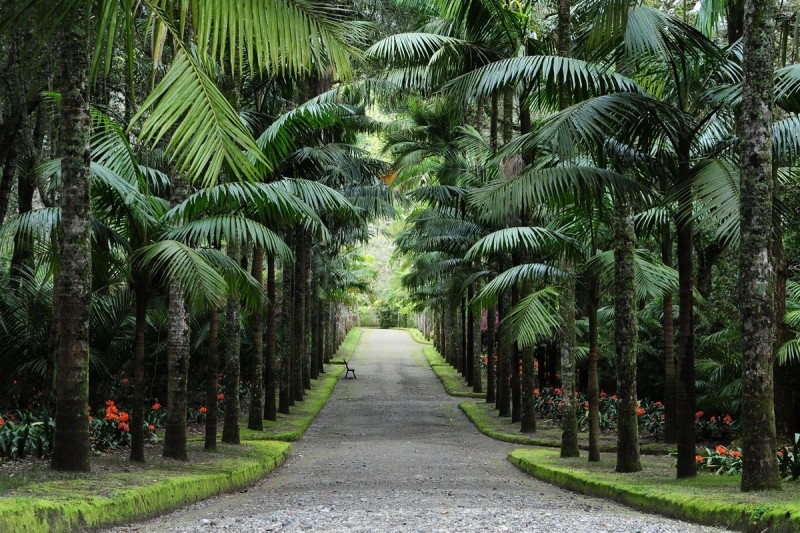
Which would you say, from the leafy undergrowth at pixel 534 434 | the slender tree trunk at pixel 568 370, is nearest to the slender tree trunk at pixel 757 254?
the slender tree trunk at pixel 568 370

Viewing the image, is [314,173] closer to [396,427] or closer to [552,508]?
[396,427]

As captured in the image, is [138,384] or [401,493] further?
[138,384]

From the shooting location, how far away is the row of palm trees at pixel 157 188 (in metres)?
4.28

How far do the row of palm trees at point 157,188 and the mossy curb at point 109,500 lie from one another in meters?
0.86

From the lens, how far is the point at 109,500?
6828mm

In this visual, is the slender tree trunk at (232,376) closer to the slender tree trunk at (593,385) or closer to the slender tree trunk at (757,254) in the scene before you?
the slender tree trunk at (593,385)

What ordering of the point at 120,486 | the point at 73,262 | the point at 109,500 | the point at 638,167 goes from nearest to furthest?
the point at 109,500
the point at 120,486
the point at 73,262
the point at 638,167

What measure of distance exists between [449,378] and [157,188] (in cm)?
2386

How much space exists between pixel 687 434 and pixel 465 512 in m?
3.34

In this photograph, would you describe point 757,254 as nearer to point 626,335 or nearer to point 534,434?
point 626,335

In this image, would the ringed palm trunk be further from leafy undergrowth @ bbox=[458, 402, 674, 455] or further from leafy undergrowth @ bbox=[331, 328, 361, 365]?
leafy undergrowth @ bbox=[331, 328, 361, 365]

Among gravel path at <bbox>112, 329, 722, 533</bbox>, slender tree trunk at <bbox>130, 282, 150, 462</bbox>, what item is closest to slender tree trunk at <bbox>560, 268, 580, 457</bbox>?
gravel path at <bbox>112, 329, 722, 533</bbox>

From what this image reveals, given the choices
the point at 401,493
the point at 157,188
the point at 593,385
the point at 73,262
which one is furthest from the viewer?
the point at 157,188

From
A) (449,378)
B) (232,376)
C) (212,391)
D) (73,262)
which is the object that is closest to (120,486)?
(73,262)
